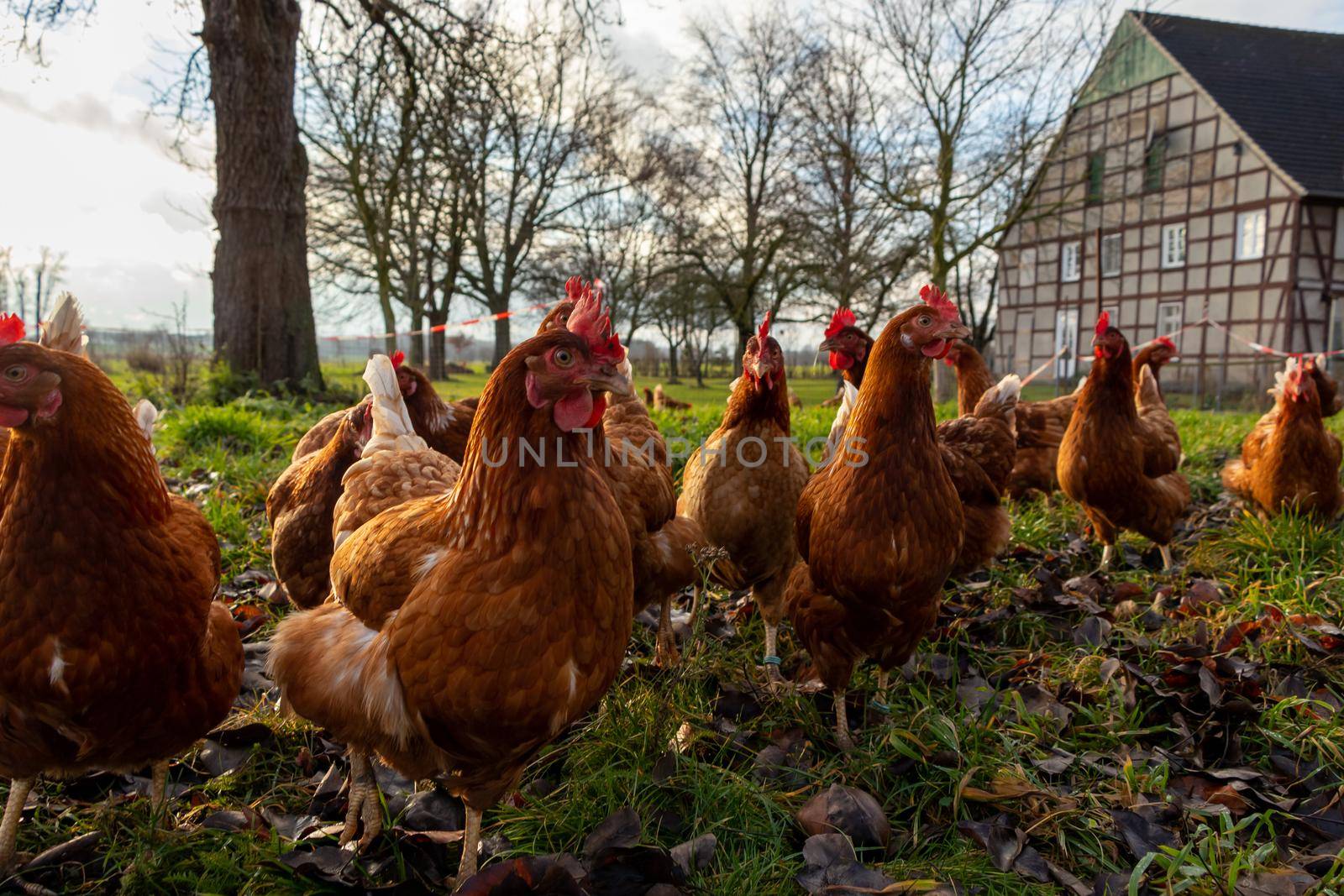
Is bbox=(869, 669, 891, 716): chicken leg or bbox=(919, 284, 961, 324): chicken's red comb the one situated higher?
bbox=(919, 284, 961, 324): chicken's red comb

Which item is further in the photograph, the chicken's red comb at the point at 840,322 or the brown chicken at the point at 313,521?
the chicken's red comb at the point at 840,322

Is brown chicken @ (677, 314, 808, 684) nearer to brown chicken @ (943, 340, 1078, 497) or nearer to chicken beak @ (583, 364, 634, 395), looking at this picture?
chicken beak @ (583, 364, 634, 395)

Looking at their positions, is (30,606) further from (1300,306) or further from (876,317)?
(1300,306)

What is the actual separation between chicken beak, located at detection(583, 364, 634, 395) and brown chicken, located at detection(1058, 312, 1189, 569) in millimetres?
3730

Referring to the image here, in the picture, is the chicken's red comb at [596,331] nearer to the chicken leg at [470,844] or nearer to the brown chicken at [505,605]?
the brown chicken at [505,605]

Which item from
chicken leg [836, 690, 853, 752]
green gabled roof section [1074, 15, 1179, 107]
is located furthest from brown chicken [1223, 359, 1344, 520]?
green gabled roof section [1074, 15, 1179, 107]

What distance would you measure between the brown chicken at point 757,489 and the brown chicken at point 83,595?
2.06 m

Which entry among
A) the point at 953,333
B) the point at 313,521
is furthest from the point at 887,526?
the point at 313,521

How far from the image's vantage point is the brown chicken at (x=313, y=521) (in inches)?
107

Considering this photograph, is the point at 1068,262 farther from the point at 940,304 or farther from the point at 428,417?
the point at 428,417

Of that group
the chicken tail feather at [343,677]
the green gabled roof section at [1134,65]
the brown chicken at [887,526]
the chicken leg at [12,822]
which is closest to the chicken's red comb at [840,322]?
the brown chicken at [887,526]

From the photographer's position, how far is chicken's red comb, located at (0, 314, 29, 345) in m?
2.14

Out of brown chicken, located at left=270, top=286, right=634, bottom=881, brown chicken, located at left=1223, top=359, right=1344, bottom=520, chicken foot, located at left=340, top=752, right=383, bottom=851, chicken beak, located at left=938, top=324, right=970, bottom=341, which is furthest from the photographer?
brown chicken, located at left=1223, top=359, right=1344, bottom=520

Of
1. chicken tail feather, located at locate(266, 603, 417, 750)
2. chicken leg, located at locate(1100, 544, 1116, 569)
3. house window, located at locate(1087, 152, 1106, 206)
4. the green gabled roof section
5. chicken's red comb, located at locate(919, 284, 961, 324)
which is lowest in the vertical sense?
chicken leg, located at locate(1100, 544, 1116, 569)
